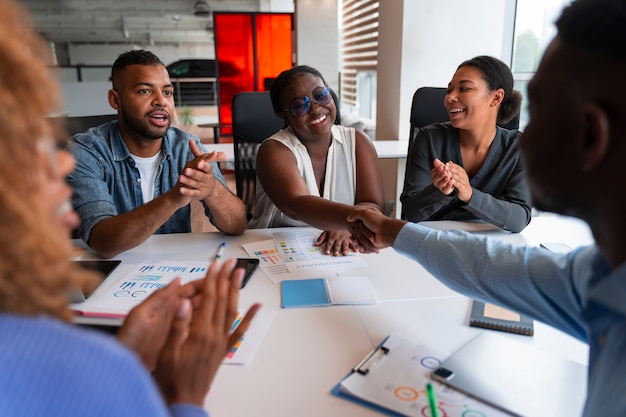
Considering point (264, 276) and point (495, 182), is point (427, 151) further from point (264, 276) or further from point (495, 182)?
point (264, 276)

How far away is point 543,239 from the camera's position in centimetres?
178

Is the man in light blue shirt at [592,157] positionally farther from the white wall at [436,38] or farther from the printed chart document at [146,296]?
the white wall at [436,38]

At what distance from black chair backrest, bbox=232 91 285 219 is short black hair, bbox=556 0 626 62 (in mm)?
2075

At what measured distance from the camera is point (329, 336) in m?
1.10

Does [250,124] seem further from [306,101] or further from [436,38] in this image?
[436,38]

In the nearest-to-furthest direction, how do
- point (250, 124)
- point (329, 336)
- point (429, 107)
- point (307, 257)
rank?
1. point (329, 336)
2. point (307, 257)
3. point (250, 124)
4. point (429, 107)

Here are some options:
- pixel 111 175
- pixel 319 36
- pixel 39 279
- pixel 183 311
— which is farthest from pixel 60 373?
pixel 319 36

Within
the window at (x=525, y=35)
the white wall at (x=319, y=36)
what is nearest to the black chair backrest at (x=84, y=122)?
the window at (x=525, y=35)

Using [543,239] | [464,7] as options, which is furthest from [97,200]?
[464,7]

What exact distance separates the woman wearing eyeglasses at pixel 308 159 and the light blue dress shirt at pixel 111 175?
26 cm

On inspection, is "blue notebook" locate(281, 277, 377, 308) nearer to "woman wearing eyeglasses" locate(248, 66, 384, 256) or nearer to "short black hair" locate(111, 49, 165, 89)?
"woman wearing eyeglasses" locate(248, 66, 384, 256)

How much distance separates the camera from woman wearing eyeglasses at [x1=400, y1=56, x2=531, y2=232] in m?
1.99

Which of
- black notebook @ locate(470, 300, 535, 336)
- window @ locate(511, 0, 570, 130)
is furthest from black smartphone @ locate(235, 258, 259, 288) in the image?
window @ locate(511, 0, 570, 130)

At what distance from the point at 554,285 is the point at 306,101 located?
1.38 metres
